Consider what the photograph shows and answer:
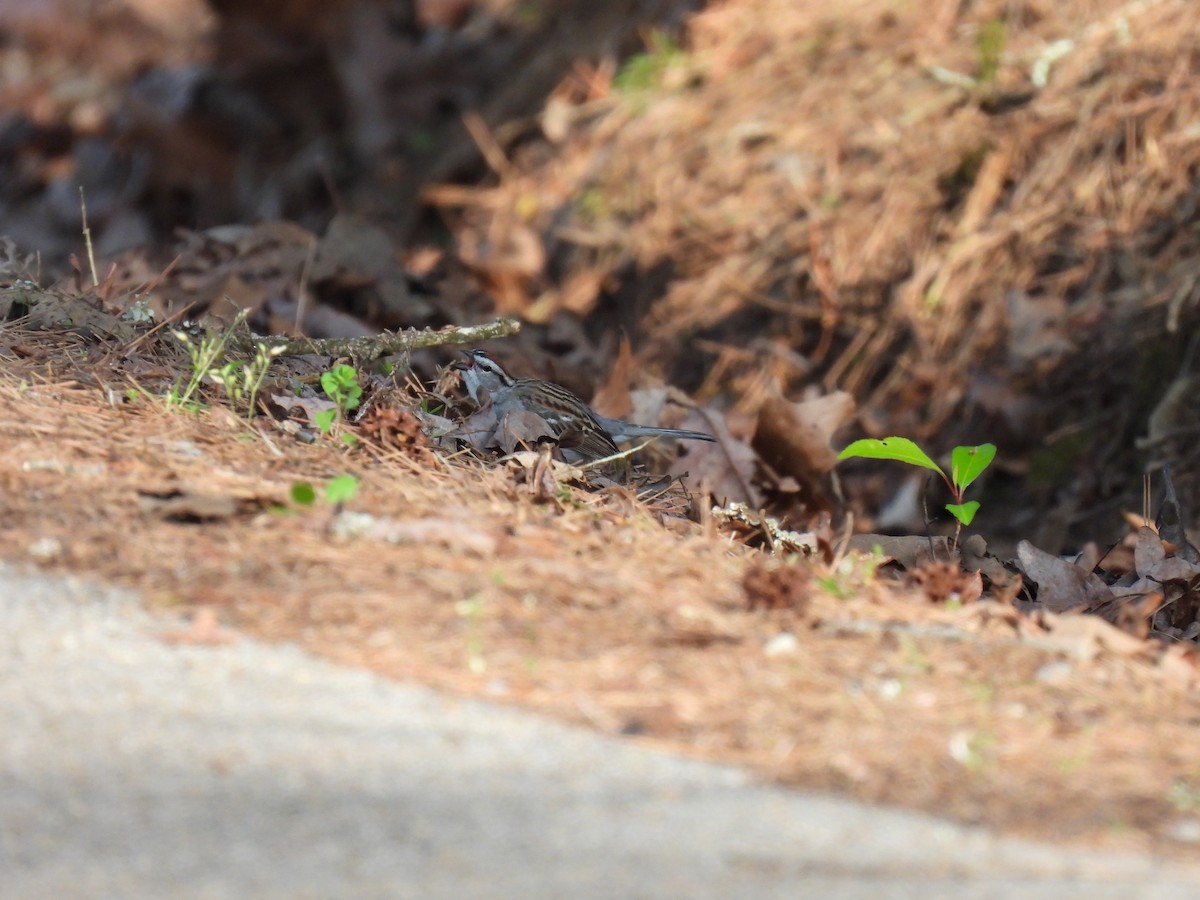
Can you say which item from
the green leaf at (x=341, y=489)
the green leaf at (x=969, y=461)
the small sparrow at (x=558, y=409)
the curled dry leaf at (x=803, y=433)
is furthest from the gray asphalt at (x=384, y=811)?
the curled dry leaf at (x=803, y=433)

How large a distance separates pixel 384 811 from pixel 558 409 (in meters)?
2.81

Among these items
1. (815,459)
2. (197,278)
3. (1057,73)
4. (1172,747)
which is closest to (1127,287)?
(1057,73)

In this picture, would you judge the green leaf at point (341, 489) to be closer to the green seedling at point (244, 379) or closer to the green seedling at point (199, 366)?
the green seedling at point (244, 379)

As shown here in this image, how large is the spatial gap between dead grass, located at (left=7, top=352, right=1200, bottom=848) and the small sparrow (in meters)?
1.10

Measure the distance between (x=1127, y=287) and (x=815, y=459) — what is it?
2.22 metres

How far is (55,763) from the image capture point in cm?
187

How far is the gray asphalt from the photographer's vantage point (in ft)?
5.41

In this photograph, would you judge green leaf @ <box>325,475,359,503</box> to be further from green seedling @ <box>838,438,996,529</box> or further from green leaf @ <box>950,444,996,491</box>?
green leaf @ <box>950,444,996,491</box>

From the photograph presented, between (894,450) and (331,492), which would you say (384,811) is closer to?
(331,492)

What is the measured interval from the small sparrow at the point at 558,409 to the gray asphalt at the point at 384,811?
84.2 inches

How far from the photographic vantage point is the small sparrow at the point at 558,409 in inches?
169

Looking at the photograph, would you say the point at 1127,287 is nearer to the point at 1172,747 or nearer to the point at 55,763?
the point at 1172,747

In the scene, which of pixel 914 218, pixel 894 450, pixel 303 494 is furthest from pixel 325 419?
pixel 914 218

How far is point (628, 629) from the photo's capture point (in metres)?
2.46
